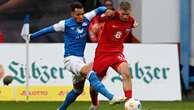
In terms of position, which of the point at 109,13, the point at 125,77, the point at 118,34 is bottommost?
the point at 125,77

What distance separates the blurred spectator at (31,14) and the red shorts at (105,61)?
7.16m

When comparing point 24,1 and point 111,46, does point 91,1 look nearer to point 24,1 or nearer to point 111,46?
point 24,1

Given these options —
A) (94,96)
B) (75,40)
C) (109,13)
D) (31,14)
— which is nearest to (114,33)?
(109,13)

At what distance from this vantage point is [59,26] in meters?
13.0

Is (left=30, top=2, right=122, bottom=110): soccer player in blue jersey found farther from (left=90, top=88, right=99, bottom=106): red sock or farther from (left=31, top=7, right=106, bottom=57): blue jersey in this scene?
(left=90, top=88, right=99, bottom=106): red sock

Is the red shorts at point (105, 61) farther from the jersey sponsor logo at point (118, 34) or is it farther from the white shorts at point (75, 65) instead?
the white shorts at point (75, 65)

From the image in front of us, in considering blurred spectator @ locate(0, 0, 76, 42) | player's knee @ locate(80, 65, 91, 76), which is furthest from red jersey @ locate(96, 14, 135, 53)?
blurred spectator @ locate(0, 0, 76, 42)

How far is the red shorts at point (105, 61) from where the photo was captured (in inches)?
525

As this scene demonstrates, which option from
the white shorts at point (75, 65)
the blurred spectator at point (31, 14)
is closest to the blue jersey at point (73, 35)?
the white shorts at point (75, 65)

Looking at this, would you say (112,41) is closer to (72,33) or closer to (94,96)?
(72,33)

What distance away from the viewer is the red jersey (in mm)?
13406

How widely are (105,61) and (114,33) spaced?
19.2 inches

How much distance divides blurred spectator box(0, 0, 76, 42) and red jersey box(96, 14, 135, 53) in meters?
7.15

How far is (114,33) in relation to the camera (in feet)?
44.1
